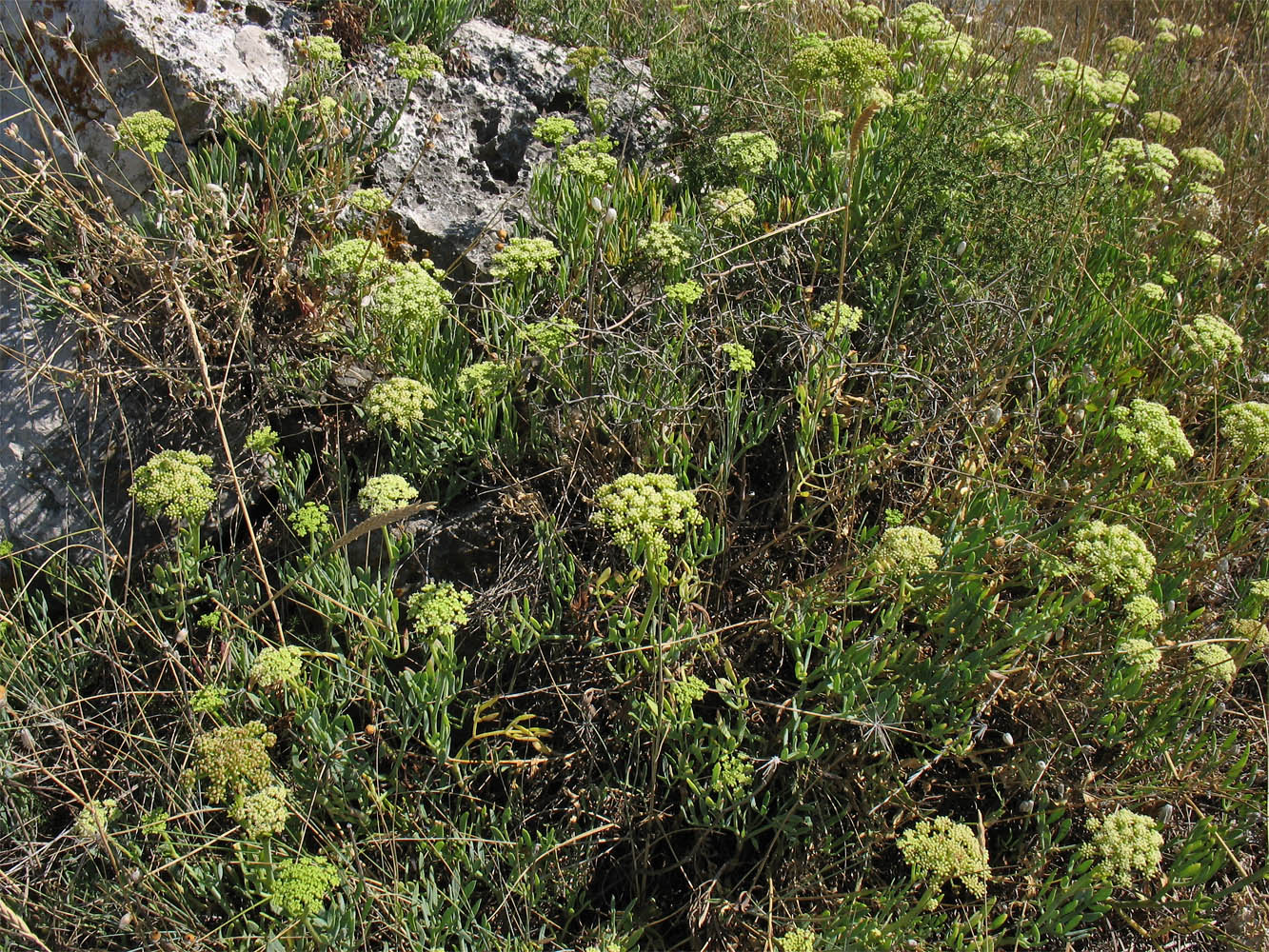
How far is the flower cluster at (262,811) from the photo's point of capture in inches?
85.9

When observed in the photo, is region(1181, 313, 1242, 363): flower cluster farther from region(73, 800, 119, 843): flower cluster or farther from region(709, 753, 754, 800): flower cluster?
region(73, 800, 119, 843): flower cluster

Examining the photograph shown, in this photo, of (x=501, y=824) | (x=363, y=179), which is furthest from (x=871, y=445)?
(x=363, y=179)

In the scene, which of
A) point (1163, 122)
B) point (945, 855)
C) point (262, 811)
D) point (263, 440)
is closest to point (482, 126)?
point (263, 440)

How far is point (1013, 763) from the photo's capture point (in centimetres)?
279

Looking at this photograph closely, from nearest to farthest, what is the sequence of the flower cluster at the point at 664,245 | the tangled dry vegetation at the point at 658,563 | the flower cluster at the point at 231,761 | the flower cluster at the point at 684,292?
the flower cluster at the point at 231,761 → the tangled dry vegetation at the point at 658,563 → the flower cluster at the point at 684,292 → the flower cluster at the point at 664,245

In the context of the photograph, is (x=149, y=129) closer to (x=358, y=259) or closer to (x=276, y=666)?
(x=358, y=259)

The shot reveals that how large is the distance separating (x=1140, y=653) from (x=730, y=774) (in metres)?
1.23

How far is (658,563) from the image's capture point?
241 centimetres

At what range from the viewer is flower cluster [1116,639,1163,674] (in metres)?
2.54

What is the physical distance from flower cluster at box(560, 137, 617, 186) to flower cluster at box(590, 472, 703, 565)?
1436 millimetres

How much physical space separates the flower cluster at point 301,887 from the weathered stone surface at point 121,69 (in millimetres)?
3041

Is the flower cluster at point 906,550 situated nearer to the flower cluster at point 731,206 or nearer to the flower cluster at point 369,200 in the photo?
the flower cluster at point 731,206

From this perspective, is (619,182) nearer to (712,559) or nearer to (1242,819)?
(712,559)

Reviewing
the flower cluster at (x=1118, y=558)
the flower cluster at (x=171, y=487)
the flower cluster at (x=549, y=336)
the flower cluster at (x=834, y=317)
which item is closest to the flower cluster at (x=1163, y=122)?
the flower cluster at (x=834, y=317)
